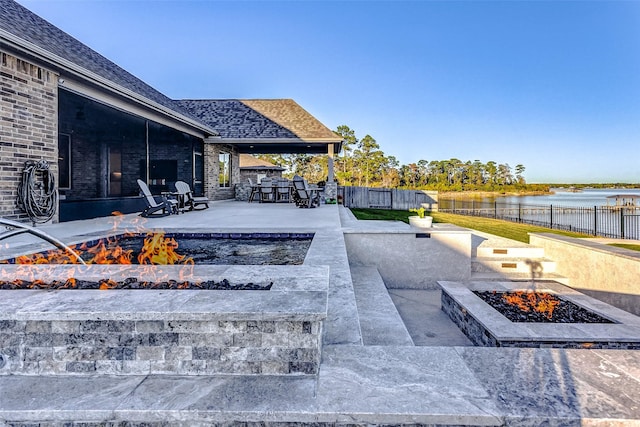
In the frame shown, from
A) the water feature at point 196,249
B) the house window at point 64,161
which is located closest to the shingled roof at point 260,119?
the house window at point 64,161

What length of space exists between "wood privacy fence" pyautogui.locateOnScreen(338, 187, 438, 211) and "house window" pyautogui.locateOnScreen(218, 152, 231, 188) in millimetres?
5836

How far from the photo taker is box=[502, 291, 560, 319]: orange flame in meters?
4.26

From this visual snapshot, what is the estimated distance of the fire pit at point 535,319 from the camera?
325cm

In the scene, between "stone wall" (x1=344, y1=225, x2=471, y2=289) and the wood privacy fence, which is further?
the wood privacy fence

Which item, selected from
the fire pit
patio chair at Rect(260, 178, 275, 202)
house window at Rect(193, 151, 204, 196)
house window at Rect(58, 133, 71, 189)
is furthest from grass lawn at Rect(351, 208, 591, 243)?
house window at Rect(58, 133, 71, 189)

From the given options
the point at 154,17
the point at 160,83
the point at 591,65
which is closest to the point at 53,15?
the point at 154,17

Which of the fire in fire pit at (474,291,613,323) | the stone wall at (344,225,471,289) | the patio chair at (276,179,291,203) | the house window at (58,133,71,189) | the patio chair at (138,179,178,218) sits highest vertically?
the house window at (58,133,71,189)

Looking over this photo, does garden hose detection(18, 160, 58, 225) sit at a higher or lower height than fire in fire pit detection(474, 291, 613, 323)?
higher

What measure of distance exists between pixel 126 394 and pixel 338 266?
7.28ft

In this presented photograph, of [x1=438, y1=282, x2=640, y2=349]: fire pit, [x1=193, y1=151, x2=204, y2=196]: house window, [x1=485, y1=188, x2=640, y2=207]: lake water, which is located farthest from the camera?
[x1=485, y1=188, x2=640, y2=207]: lake water

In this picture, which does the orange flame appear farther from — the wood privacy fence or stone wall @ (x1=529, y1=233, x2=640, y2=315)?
the wood privacy fence

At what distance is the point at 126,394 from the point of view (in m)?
1.49

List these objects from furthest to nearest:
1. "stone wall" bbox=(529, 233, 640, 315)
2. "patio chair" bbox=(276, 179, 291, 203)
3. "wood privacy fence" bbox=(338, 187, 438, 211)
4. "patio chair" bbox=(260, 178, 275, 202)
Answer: "wood privacy fence" bbox=(338, 187, 438, 211), "patio chair" bbox=(276, 179, 291, 203), "patio chair" bbox=(260, 178, 275, 202), "stone wall" bbox=(529, 233, 640, 315)

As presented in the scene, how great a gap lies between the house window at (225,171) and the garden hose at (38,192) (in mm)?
8924
